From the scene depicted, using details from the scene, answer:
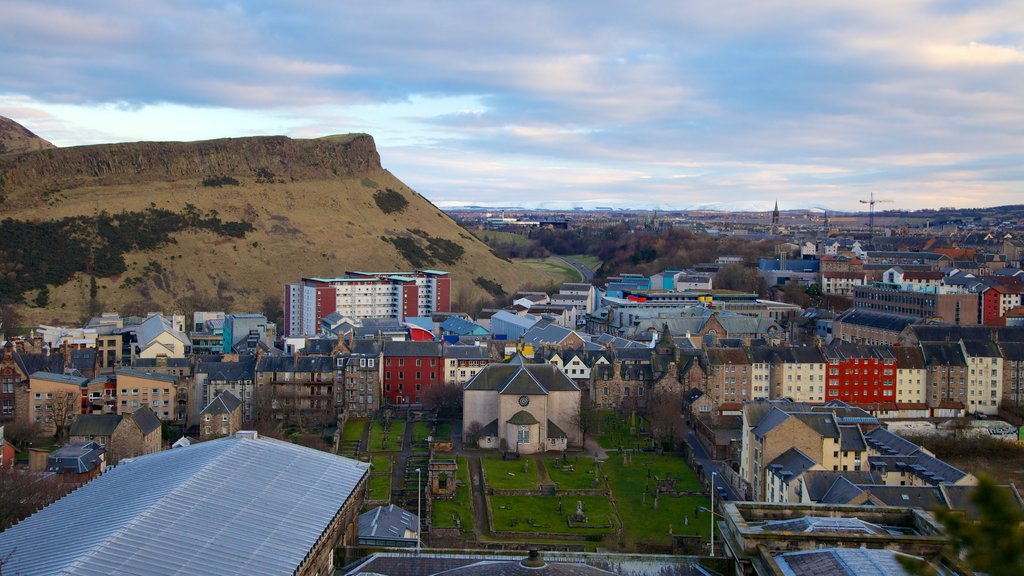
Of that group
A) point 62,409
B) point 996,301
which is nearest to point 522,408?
point 62,409

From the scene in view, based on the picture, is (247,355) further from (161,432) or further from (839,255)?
(839,255)

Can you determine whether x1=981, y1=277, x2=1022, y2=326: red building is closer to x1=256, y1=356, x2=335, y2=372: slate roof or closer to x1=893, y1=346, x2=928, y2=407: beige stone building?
x1=893, y1=346, x2=928, y2=407: beige stone building

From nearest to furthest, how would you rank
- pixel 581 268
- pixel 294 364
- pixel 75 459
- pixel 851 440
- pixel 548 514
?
1. pixel 548 514
2. pixel 75 459
3. pixel 851 440
4. pixel 294 364
5. pixel 581 268

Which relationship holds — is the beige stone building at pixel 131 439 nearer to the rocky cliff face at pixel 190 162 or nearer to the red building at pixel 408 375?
the red building at pixel 408 375

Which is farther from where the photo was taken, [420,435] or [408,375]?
[408,375]

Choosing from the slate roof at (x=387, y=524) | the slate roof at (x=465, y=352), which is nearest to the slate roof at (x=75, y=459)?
the slate roof at (x=387, y=524)

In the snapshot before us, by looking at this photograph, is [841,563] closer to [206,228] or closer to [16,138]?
[206,228]

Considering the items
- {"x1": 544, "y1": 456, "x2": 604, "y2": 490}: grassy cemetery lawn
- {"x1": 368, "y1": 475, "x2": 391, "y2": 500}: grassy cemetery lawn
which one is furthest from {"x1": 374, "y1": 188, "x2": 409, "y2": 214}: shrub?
{"x1": 368, "y1": 475, "x2": 391, "y2": 500}: grassy cemetery lawn
